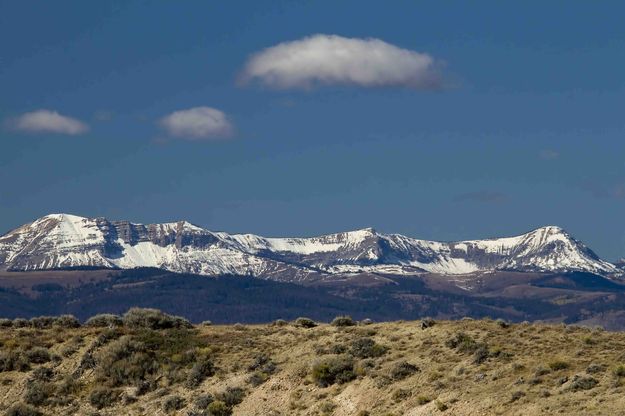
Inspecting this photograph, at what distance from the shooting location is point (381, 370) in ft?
256

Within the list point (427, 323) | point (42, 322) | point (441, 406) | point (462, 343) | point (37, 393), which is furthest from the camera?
point (42, 322)

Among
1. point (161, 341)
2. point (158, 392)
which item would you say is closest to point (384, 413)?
point (158, 392)

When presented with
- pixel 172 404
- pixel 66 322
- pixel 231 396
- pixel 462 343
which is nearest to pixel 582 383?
pixel 462 343

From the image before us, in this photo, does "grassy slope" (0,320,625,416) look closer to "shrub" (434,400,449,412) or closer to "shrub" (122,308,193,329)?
"shrub" (434,400,449,412)

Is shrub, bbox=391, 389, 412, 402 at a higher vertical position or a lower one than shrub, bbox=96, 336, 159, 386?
lower

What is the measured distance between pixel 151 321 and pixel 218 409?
23.2 metres

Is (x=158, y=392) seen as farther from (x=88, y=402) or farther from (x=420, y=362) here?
(x=420, y=362)

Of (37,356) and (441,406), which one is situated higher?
(37,356)

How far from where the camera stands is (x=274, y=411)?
7700 cm

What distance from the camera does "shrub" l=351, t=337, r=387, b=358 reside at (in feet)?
273

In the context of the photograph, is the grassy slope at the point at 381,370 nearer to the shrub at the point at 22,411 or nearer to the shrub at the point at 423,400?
the shrub at the point at 423,400

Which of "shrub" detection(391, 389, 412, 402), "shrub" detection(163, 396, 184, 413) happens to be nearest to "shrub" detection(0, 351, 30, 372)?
"shrub" detection(163, 396, 184, 413)

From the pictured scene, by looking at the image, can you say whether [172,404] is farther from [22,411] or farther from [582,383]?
[582,383]

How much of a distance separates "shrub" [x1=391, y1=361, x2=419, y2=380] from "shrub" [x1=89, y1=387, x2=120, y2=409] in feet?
64.8
